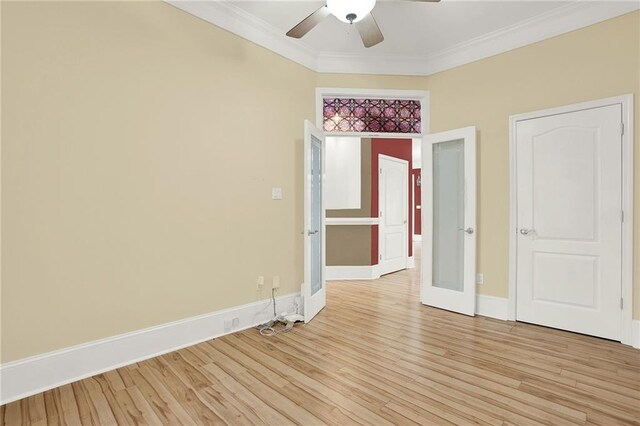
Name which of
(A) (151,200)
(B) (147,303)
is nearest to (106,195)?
(A) (151,200)

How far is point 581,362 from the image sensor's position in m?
2.42

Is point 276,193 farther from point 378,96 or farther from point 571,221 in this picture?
point 571,221

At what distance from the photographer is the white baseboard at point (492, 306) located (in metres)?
3.40

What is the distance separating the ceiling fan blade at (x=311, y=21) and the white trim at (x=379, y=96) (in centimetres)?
129

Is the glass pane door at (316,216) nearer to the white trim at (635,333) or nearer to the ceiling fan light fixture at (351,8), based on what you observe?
the ceiling fan light fixture at (351,8)

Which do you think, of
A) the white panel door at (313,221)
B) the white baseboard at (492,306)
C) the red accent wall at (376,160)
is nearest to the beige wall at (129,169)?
the white panel door at (313,221)

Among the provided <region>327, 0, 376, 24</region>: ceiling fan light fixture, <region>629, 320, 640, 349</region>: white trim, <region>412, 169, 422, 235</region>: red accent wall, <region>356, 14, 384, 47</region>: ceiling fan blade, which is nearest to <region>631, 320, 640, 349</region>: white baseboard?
<region>629, 320, 640, 349</region>: white trim

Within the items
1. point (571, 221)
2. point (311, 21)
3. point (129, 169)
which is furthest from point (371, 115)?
point (129, 169)

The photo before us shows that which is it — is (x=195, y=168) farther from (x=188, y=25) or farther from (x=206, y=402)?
(x=206, y=402)

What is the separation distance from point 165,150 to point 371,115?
250 cm

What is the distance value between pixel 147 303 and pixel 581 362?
344 centimetres

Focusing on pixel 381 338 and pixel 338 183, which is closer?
pixel 381 338

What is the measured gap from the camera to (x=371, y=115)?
400cm

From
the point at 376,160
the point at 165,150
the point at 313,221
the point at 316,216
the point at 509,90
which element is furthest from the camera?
the point at 376,160
